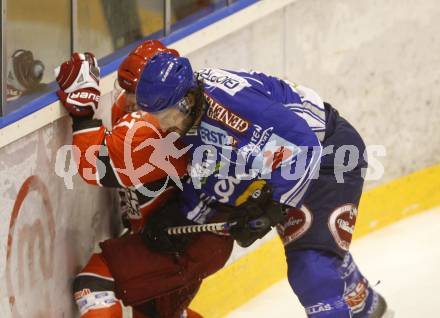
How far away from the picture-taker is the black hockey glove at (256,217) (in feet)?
10.8

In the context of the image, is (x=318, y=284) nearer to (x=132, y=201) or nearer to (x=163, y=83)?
(x=132, y=201)

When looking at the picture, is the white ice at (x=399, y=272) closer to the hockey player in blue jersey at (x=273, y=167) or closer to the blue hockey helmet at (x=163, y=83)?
the hockey player in blue jersey at (x=273, y=167)

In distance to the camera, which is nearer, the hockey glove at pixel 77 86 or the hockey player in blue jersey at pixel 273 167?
the hockey player in blue jersey at pixel 273 167

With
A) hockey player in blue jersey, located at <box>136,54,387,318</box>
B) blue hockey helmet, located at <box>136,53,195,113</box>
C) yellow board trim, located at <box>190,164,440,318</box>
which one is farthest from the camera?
yellow board trim, located at <box>190,164,440,318</box>

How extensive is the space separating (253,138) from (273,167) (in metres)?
0.13

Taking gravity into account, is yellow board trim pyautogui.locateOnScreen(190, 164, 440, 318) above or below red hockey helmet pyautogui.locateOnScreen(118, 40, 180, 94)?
below

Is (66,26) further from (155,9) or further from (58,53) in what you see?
(155,9)

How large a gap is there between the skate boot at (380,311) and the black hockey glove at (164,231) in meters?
0.70

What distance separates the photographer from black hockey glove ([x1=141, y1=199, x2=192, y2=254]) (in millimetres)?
3447

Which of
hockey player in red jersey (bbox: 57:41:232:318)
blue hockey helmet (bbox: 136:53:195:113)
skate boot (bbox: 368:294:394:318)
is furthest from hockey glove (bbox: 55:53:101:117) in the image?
skate boot (bbox: 368:294:394:318)

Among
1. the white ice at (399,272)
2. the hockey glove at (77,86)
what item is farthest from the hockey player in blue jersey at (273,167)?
the white ice at (399,272)

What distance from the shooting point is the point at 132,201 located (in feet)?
11.5

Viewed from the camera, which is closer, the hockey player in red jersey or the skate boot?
the hockey player in red jersey

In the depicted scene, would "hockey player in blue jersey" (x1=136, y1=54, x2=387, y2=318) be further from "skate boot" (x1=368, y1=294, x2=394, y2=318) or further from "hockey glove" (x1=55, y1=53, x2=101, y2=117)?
"hockey glove" (x1=55, y1=53, x2=101, y2=117)
